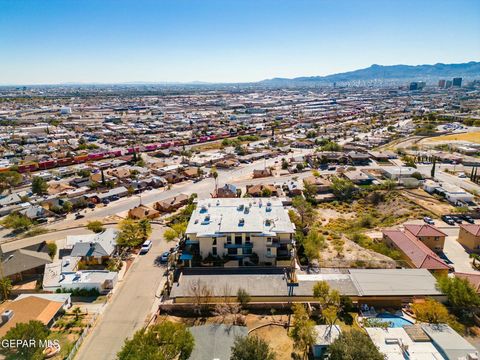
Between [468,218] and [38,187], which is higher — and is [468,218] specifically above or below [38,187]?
below

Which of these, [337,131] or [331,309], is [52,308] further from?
[337,131]

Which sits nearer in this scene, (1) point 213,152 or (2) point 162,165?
(2) point 162,165

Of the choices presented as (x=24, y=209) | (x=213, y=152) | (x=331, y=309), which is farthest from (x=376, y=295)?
(x=213, y=152)

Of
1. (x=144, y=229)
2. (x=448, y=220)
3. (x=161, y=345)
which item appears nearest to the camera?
(x=161, y=345)

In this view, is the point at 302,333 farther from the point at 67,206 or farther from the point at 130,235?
the point at 67,206

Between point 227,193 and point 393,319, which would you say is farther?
point 227,193

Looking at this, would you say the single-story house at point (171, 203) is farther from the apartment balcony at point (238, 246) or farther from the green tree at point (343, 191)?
the green tree at point (343, 191)

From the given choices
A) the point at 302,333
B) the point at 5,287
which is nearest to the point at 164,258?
the point at 5,287

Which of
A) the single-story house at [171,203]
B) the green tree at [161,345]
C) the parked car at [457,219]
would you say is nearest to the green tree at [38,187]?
the single-story house at [171,203]
